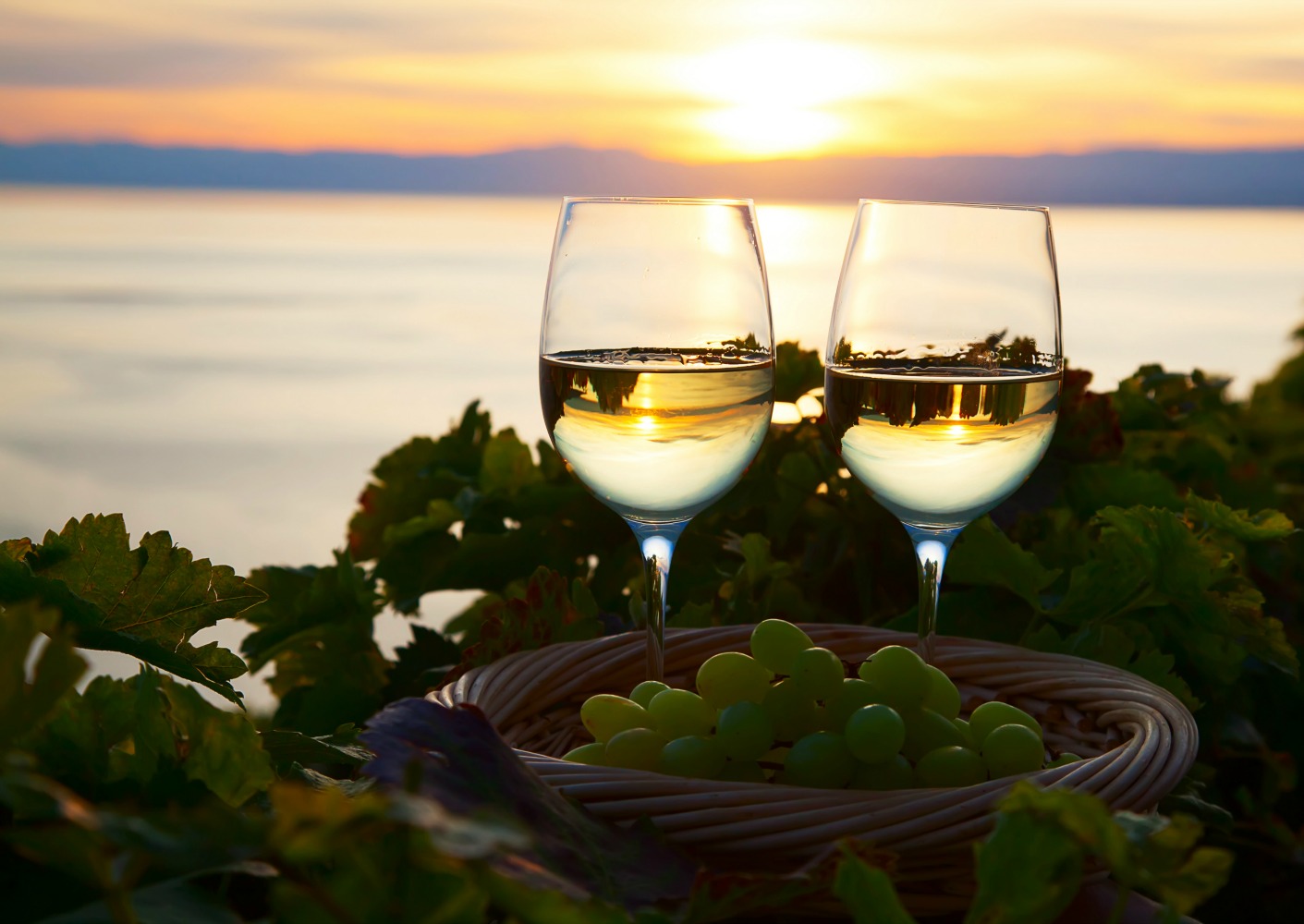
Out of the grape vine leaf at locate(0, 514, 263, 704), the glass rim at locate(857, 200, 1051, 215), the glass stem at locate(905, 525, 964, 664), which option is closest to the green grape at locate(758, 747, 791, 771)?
the glass stem at locate(905, 525, 964, 664)

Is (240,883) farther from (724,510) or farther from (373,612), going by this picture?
(724,510)

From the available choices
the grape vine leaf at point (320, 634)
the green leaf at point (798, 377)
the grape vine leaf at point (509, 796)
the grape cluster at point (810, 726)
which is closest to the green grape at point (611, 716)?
the grape cluster at point (810, 726)

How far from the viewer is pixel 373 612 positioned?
106 cm

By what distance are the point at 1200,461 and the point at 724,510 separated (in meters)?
0.59

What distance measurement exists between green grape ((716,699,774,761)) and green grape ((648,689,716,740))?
0.02 m

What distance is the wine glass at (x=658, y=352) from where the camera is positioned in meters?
0.89

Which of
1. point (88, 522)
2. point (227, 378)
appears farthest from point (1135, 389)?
point (227, 378)

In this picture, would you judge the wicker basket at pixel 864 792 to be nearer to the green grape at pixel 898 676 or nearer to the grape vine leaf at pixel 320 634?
the green grape at pixel 898 676

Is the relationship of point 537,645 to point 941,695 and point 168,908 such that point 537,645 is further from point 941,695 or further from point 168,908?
point 168,908

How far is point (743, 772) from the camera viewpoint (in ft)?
2.28

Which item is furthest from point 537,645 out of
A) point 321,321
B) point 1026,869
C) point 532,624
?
point 321,321

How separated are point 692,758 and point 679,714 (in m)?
0.05

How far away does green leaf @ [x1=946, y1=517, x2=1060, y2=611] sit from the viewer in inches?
37.1

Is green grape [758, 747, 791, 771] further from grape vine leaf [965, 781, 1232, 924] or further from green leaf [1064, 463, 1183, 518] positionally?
green leaf [1064, 463, 1183, 518]
